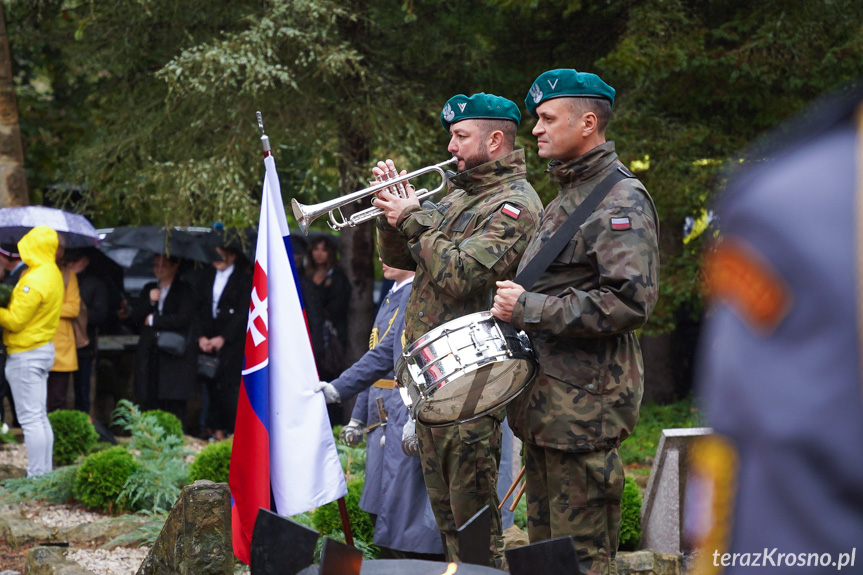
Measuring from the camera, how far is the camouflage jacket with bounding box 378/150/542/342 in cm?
427

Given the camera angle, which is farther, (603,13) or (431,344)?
(603,13)

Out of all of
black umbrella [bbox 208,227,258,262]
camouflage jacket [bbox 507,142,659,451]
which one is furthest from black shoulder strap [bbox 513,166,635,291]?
black umbrella [bbox 208,227,258,262]

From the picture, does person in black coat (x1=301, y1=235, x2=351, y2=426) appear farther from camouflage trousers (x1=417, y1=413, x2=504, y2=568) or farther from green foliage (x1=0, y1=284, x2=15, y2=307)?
camouflage trousers (x1=417, y1=413, x2=504, y2=568)

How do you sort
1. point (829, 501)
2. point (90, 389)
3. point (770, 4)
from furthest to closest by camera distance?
point (90, 389)
point (770, 4)
point (829, 501)

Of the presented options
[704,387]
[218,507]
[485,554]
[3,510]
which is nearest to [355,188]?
[3,510]

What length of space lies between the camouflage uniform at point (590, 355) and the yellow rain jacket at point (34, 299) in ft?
18.9

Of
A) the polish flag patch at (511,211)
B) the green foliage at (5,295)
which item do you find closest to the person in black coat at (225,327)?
the green foliage at (5,295)

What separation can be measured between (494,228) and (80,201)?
813 centimetres

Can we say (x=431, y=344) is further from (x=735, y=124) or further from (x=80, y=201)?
(x=80, y=201)

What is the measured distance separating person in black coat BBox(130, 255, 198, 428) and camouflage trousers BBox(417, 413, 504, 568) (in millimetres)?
6681

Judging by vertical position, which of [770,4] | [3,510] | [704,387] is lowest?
[3,510]

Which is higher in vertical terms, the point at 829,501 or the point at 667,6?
the point at 667,6

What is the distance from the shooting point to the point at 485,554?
2863 millimetres

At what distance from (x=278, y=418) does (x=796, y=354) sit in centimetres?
457
